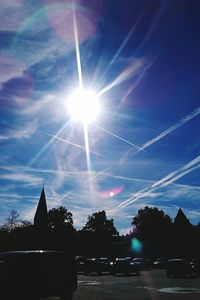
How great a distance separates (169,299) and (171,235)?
72.5 meters

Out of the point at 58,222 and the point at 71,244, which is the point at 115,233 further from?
the point at 71,244

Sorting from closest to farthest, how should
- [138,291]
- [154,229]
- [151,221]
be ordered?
[138,291]
[154,229]
[151,221]

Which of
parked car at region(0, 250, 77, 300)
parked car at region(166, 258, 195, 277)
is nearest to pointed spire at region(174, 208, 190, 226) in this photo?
parked car at region(166, 258, 195, 277)

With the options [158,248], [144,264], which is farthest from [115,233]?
[144,264]

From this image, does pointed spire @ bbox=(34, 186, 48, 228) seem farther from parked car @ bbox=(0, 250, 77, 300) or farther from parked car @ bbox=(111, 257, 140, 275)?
parked car @ bbox=(0, 250, 77, 300)

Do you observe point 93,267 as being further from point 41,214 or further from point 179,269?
point 41,214

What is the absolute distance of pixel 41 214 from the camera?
7912 centimetres

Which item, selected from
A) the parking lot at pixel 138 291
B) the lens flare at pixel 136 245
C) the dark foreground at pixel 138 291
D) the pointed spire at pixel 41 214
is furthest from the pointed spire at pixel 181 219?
the dark foreground at pixel 138 291

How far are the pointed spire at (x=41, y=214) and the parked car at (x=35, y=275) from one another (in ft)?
231

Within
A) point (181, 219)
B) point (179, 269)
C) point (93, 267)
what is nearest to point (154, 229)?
point (181, 219)

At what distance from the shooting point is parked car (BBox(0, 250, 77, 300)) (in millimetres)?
9156

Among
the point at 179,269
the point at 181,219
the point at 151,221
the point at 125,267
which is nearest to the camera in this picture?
the point at 179,269

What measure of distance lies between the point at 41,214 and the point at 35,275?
236 ft

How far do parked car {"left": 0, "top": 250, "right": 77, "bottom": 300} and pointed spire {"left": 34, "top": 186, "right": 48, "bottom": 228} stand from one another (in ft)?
231
